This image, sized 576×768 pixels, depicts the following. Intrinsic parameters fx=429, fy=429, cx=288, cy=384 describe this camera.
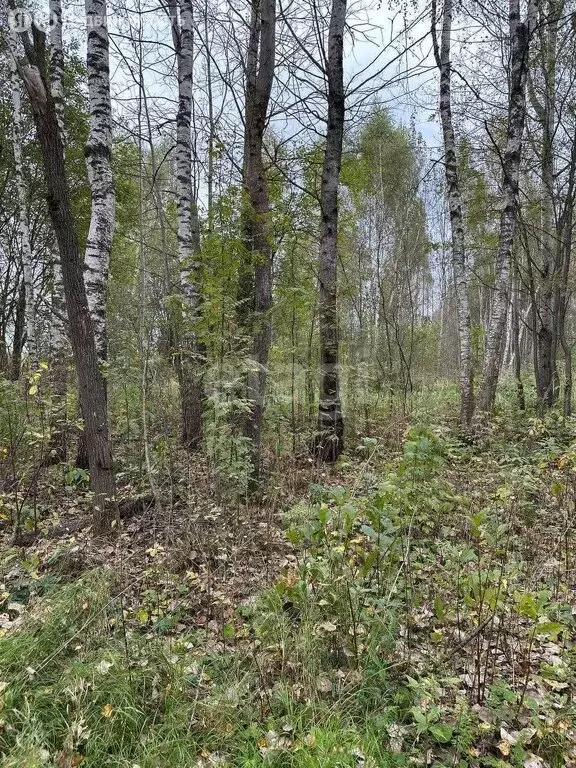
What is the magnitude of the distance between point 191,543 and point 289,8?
23.5 feet

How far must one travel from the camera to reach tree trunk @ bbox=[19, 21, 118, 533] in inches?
120

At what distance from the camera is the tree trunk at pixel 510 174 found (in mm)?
6621

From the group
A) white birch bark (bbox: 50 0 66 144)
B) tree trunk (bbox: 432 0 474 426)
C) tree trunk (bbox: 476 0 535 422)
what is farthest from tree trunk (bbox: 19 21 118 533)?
tree trunk (bbox: 432 0 474 426)

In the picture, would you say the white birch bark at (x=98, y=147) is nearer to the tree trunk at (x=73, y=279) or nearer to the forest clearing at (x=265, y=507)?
the forest clearing at (x=265, y=507)

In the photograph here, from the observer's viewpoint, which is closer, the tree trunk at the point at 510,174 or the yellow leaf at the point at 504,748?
the yellow leaf at the point at 504,748

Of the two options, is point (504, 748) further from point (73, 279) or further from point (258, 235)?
point (258, 235)

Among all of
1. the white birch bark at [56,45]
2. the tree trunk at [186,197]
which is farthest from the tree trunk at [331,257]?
the white birch bark at [56,45]

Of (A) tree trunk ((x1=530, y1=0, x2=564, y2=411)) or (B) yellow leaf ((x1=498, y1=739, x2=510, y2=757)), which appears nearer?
(B) yellow leaf ((x1=498, y1=739, x2=510, y2=757))

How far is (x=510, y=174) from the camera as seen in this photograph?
22.1 ft

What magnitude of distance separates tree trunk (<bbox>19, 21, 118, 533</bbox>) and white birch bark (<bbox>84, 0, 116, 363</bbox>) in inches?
55.1

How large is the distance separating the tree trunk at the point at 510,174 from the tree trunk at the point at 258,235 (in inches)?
143

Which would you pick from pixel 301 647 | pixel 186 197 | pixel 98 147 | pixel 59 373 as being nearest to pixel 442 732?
pixel 301 647

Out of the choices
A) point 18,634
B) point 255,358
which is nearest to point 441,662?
point 18,634

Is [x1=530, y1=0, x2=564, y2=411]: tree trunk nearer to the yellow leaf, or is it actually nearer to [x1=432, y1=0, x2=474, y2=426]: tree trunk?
[x1=432, y1=0, x2=474, y2=426]: tree trunk
